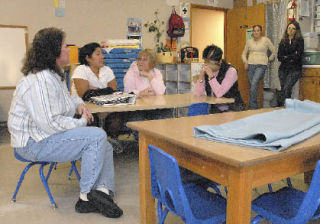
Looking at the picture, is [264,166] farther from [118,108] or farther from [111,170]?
[118,108]

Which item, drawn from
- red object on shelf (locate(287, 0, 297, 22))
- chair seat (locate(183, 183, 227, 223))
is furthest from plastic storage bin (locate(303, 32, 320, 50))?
chair seat (locate(183, 183, 227, 223))

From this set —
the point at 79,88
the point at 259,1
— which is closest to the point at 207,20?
the point at 259,1

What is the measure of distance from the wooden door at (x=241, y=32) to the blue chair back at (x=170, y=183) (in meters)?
5.14

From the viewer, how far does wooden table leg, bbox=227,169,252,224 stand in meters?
1.07

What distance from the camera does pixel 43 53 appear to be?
6.72 feet

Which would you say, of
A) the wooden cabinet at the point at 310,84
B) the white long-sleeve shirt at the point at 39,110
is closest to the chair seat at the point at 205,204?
the white long-sleeve shirt at the point at 39,110

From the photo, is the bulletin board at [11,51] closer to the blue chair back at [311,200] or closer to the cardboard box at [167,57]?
the cardboard box at [167,57]

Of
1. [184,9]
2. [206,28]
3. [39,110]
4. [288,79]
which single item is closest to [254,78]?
[288,79]

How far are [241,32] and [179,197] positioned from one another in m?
5.86

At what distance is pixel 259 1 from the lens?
256 inches

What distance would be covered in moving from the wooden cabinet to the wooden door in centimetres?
107

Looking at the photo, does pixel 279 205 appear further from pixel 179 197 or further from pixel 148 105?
pixel 148 105

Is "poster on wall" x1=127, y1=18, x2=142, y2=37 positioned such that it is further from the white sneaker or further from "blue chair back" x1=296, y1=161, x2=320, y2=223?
"blue chair back" x1=296, y1=161, x2=320, y2=223

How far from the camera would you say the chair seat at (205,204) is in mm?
1298
